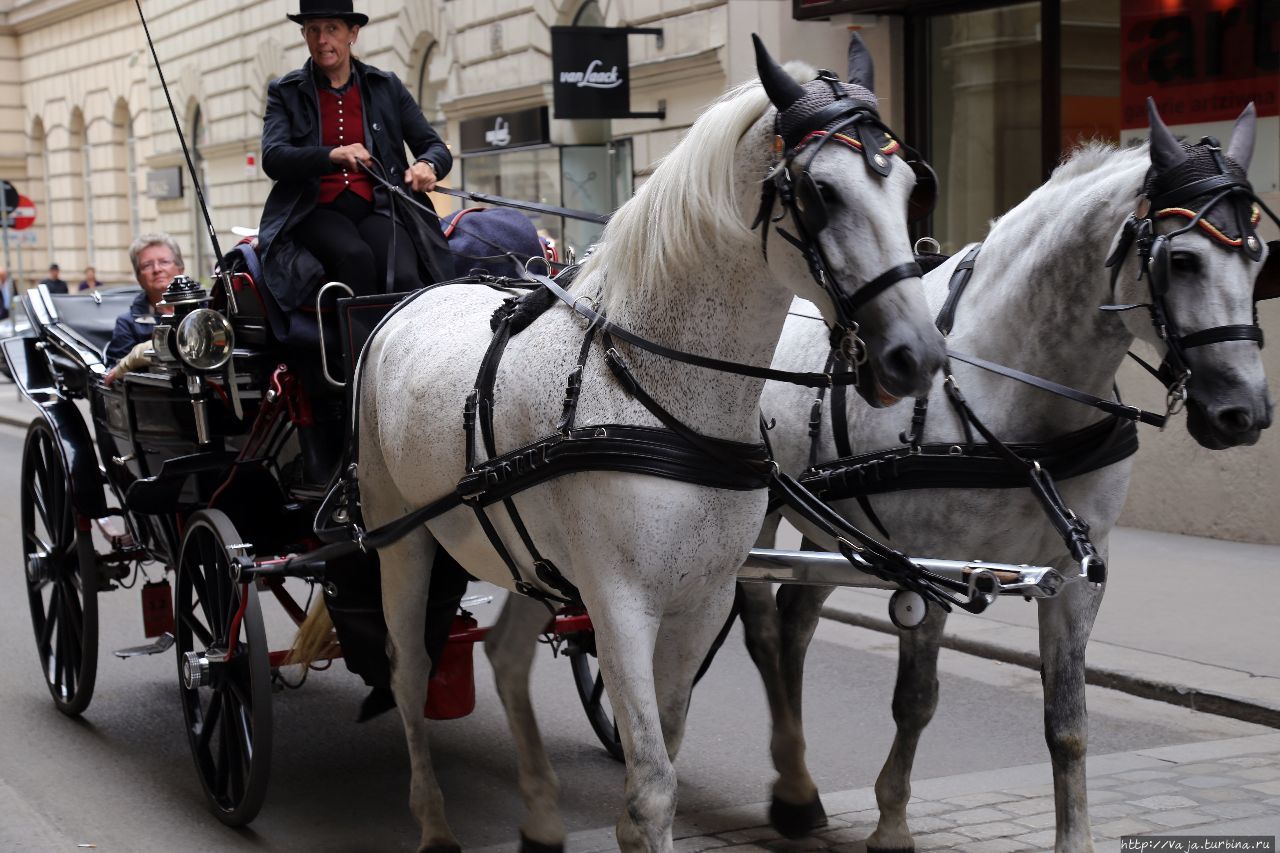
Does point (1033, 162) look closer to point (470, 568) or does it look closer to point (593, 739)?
point (593, 739)

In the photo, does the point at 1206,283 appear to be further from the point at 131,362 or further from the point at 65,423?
the point at 65,423

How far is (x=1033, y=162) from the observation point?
11484 millimetres

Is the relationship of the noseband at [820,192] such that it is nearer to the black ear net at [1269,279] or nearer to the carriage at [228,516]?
the carriage at [228,516]

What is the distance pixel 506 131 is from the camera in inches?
695

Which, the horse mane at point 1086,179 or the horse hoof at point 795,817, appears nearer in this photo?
the horse mane at point 1086,179

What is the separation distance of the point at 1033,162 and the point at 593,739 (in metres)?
7.01

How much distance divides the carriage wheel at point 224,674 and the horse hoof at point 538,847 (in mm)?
835

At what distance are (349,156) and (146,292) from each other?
2.30 m

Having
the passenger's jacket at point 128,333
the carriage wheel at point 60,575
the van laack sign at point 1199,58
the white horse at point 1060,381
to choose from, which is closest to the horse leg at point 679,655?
the white horse at point 1060,381

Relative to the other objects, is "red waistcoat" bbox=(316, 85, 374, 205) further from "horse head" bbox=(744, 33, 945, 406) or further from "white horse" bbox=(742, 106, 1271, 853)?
"horse head" bbox=(744, 33, 945, 406)

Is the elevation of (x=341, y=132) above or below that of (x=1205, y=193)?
above

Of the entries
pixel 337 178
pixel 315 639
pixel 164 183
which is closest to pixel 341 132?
pixel 337 178

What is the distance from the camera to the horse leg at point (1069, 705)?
4.21m

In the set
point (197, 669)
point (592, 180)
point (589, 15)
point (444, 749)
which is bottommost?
point (444, 749)
